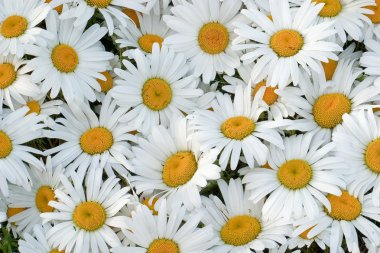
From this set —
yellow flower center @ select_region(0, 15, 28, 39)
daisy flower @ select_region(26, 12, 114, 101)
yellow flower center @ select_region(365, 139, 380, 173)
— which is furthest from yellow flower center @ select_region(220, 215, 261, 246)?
yellow flower center @ select_region(0, 15, 28, 39)

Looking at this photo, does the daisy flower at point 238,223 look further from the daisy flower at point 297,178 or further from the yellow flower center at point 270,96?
the yellow flower center at point 270,96

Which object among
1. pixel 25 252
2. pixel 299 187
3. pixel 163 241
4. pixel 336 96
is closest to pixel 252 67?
pixel 336 96

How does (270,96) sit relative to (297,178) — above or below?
above

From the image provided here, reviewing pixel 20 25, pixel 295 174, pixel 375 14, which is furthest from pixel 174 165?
pixel 375 14

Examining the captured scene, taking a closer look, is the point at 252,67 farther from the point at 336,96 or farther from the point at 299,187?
the point at 299,187

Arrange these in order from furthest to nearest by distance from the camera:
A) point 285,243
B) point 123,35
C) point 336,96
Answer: point 123,35, point 336,96, point 285,243

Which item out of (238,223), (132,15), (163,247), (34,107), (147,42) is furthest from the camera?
(132,15)

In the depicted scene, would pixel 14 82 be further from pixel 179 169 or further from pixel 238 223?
pixel 238 223
